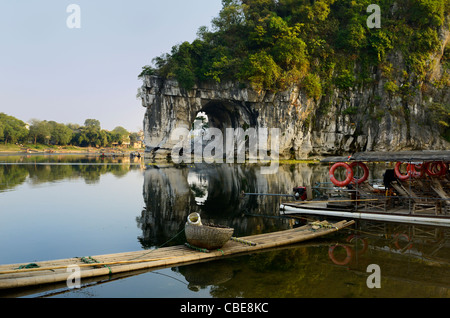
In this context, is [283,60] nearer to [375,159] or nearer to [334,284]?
[375,159]

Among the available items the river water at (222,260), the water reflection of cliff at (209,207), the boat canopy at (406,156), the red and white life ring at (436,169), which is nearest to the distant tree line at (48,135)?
the water reflection of cliff at (209,207)

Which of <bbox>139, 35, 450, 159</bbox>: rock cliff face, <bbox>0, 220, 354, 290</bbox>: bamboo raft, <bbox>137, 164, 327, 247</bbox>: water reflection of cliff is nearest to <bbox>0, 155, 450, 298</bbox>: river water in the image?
<bbox>137, 164, 327, 247</bbox>: water reflection of cliff

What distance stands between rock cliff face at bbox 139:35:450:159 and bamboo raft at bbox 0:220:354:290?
39248 mm

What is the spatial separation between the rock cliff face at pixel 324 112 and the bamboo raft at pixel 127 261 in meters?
39.2

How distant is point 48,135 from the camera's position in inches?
3669

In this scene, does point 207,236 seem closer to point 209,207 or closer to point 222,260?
point 222,260

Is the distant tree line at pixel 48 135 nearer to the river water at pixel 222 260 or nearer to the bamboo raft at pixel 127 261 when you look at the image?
the river water at pixel 222 260

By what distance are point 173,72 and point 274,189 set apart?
30.5 metres

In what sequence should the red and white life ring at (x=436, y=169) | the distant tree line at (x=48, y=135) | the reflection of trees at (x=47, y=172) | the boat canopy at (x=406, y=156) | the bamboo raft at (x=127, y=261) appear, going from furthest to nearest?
the distant tree line at (x=48, y=135) < the reflection of trees at (x=47, y=172) < the red and white life ring at (x=436, y=169) < the boat canopy at (x=406, y=156) < the bamboo raft at (x=127, y=261)

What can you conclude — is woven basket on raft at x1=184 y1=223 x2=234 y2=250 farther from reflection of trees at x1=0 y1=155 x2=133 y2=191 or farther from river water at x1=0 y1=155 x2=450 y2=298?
reflection of trees at x1=0 y1=155 x2=133 y2=191

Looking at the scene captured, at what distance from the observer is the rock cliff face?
157ft

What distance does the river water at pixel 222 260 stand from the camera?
668 centimetres

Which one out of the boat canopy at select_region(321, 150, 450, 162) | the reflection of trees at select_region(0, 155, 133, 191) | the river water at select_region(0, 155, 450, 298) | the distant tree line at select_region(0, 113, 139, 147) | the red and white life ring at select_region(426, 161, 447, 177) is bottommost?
the river water at select_region(0, 155, 450, 298)

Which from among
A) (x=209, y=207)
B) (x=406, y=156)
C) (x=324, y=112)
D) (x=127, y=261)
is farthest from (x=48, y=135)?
(x=406, y=156)
